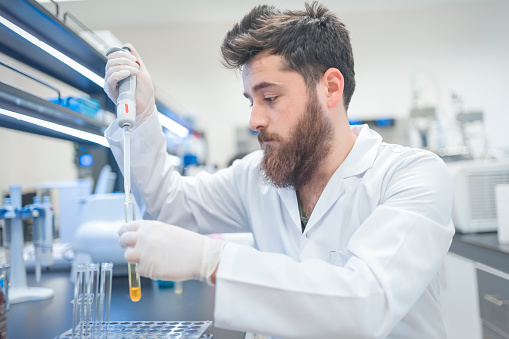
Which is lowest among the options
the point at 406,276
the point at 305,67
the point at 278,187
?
the point at 406,276

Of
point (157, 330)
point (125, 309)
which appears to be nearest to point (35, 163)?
point (125, 309)

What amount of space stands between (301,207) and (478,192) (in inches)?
61.3

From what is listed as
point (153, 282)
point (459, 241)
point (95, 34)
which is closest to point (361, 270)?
point (153, 282)

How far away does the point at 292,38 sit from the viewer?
1.20 m

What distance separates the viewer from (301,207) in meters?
1.37

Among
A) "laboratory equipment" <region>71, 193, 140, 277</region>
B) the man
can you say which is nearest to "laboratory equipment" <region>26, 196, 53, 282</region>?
"laboratory equipment" <region>71, 193, 140, 277</region>

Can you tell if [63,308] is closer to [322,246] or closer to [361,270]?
[322,246]

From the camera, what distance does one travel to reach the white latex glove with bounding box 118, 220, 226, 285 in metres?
0.82

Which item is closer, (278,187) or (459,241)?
(278,187)

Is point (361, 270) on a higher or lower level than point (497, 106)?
lower

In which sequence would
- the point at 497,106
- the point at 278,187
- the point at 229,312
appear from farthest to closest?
the point at 497,106 < the point at 278,187 < the point at 229,312

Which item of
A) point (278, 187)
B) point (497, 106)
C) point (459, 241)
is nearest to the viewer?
point (278, 187)

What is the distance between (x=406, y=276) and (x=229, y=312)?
14.3 inches

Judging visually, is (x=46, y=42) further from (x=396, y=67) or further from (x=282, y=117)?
(x=396, y=67)
